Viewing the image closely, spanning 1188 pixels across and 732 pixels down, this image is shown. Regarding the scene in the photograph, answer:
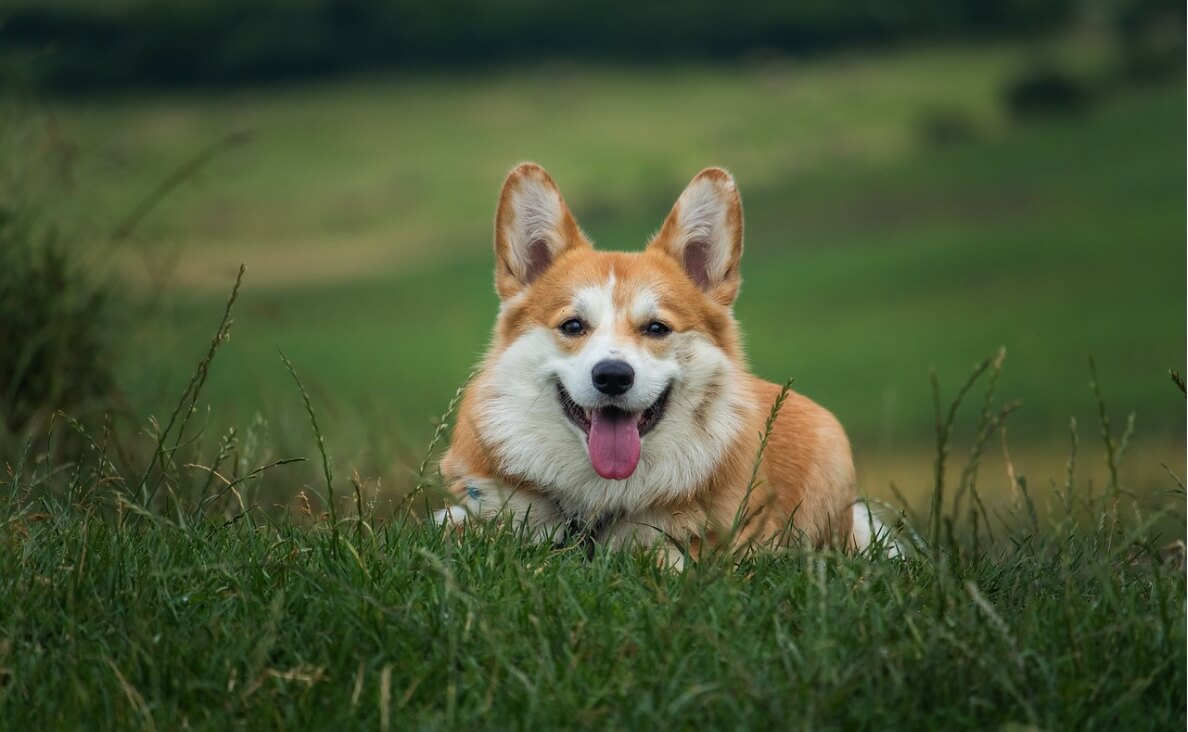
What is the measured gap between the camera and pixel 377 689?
305 centimetres

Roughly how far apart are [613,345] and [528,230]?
0.74 metres

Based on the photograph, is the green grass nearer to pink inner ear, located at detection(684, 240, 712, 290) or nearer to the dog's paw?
the dog's paw

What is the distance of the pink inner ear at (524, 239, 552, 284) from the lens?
482 centimetres

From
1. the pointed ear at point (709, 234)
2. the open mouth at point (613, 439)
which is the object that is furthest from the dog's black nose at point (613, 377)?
the pointed ear at point (709, 234)

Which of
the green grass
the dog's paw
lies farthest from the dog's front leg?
the green grass

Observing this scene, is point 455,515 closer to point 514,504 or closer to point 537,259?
point 514,504

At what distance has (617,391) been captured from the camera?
418 centimetres

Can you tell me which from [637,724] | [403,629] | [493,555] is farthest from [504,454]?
[637,724]

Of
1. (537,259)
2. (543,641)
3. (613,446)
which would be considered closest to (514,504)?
(613,446)

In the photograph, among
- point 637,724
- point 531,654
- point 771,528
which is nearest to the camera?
point 637,724

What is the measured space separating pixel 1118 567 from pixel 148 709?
2656mm

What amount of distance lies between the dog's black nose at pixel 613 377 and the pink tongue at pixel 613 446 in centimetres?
16

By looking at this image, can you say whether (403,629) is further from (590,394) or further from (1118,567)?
(1118,567)

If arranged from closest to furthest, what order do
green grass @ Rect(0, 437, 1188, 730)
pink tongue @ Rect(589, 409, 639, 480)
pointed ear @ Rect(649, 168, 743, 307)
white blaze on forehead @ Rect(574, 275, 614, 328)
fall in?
green grass @ Rect(0, 437, 1188, 730), pink tongue @ Rect(589, 409, 639, 480), white blaze on forehead @ Rect(574, 275, 614, 328), pointed ear @ Rect(649, 168, 743, 307)
